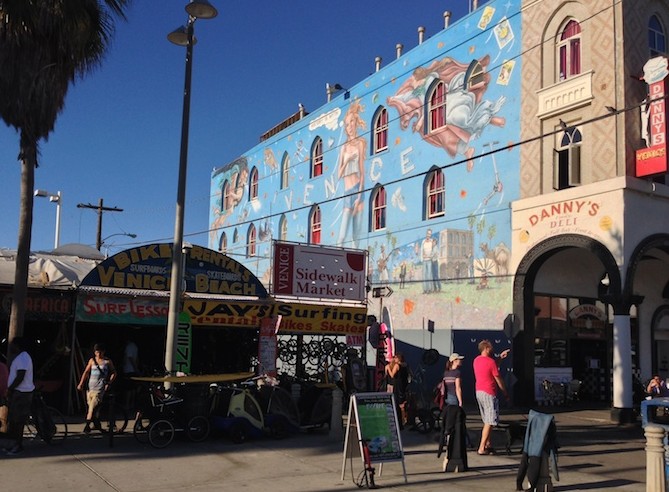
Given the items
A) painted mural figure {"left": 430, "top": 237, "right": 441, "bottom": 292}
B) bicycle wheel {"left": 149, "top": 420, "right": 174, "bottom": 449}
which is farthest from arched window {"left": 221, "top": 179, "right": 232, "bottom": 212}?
bicycle wheel {"left": 149, "top": 420, "right": 174, "bottom": 449}

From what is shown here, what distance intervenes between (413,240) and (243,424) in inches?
564

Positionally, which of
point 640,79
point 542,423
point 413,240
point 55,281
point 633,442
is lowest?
point 633,442

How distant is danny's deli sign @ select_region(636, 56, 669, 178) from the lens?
59.5 ft

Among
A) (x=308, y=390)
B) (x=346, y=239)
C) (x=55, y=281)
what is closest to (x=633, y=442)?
(x=308, y=390)

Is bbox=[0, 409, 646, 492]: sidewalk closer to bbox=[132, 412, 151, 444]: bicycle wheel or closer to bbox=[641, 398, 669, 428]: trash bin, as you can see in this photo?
bbox=[132, 412, 151, 444]: bicycle wheel

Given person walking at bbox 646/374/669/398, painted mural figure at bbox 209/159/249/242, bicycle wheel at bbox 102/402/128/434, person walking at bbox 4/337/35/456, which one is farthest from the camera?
painted mural figure at bbox 209/159/249/242

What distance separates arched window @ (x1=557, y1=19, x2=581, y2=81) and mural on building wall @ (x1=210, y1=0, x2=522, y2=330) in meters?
1.44

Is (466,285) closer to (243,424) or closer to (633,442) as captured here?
(633,442)

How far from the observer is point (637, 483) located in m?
9.73

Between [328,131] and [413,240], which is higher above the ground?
[328,131]

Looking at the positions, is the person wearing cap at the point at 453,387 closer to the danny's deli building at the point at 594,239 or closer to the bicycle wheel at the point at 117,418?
the bicycle wheel at the point at 117,418

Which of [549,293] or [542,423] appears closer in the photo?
[542,423]

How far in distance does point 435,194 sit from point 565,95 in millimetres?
6178

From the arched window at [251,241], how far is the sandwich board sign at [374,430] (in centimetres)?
2828
